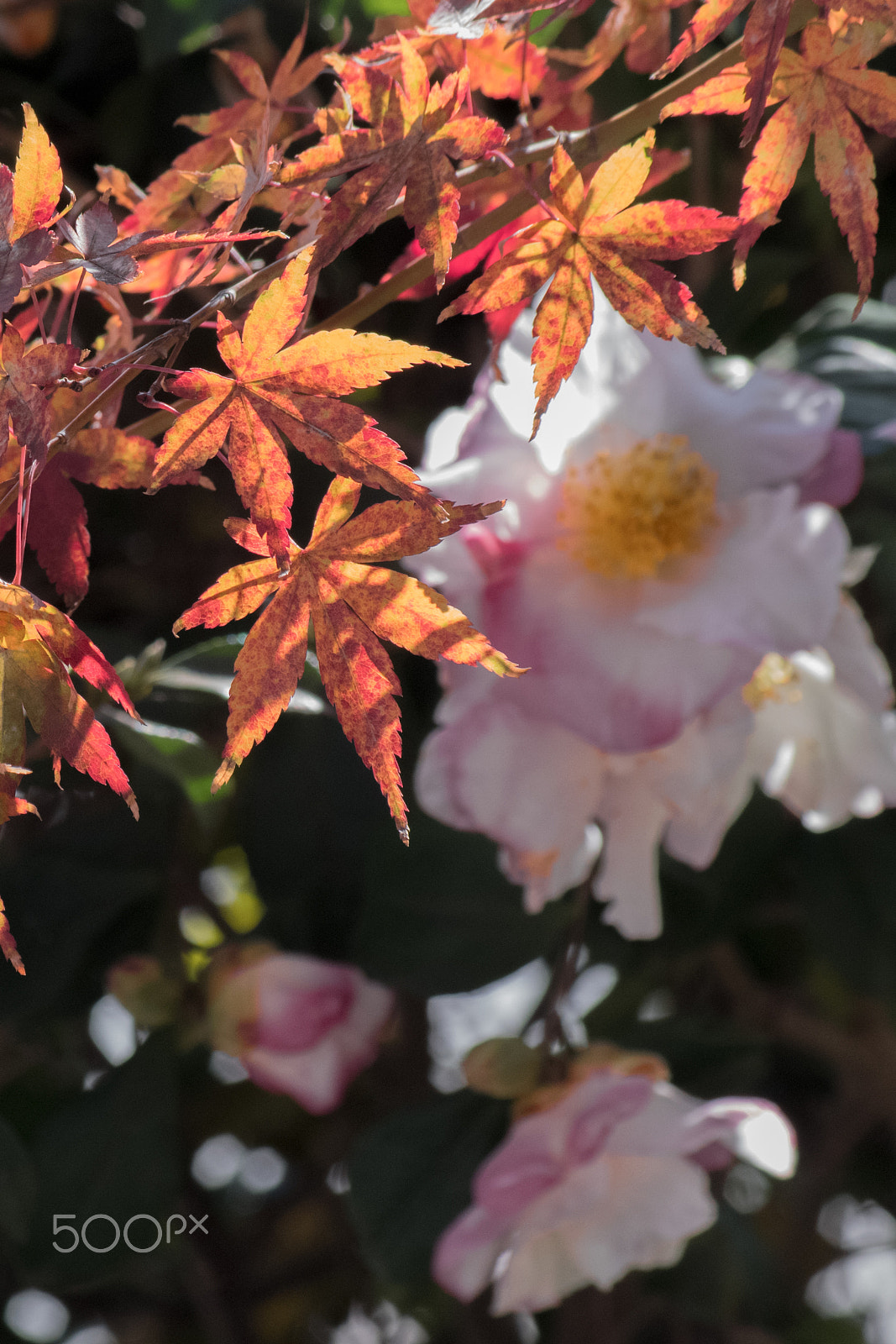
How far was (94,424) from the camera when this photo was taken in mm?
316

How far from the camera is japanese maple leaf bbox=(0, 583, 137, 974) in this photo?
0.84 feet

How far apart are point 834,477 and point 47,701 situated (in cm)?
38

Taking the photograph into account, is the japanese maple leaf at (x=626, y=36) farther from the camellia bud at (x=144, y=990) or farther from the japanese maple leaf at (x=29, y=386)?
the camellia bud at (x=144, y=990)

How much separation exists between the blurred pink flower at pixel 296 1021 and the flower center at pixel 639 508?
0.96 ft

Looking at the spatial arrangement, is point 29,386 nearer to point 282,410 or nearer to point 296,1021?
point 282,410

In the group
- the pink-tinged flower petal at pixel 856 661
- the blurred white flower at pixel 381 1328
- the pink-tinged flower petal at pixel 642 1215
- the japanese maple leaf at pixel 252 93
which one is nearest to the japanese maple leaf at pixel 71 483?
the japanese maple leaf at pixel 252 93

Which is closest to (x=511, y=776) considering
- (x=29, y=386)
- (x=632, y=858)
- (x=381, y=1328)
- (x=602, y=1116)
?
(x=632, y=858)

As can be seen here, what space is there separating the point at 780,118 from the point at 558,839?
31 cm

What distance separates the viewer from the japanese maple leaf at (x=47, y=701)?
0.84ft

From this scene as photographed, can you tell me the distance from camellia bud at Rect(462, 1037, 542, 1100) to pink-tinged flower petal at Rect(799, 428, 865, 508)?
0.35m

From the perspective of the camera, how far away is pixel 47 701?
26 centimetres

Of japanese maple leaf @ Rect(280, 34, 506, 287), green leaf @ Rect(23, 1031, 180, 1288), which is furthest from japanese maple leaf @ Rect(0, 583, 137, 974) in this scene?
green leaf @ Rect(23, 1031, 180, 1288)

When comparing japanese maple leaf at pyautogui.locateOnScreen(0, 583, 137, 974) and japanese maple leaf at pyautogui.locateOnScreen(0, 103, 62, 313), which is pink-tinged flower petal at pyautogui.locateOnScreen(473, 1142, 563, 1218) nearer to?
japanese maple leaf at pyautogui.locateOnScreen(0, 583, 137, 974)

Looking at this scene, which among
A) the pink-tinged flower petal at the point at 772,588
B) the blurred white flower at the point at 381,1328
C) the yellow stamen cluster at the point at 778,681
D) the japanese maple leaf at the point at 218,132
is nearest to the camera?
the japanese maple leaf at the point at 218,132
